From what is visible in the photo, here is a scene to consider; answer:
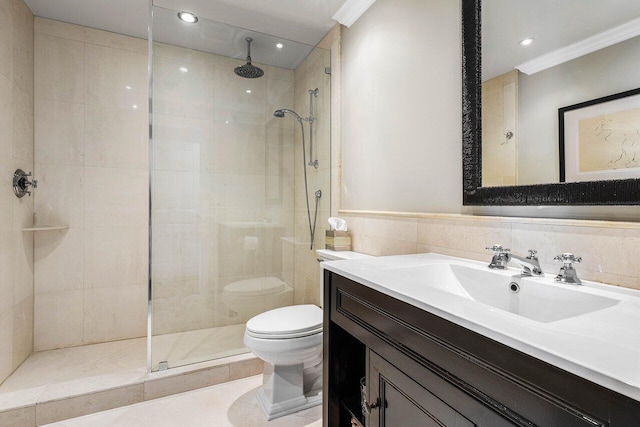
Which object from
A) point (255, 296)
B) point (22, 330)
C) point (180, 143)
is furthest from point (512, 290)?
point (22, 330)

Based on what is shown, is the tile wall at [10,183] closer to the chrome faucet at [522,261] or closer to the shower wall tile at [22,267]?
the shower wall tile at [22,267]

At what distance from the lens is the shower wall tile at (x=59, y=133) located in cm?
223

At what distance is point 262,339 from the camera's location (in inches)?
61.6

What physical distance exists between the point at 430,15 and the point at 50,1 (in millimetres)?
2392

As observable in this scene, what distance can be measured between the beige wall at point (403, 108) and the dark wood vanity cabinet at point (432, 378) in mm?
707

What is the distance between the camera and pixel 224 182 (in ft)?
6.93

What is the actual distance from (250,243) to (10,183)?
146 centimetres

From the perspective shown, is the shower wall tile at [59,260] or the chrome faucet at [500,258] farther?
the shower wall tile at [59,260]

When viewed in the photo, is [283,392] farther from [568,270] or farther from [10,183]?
[10,183]

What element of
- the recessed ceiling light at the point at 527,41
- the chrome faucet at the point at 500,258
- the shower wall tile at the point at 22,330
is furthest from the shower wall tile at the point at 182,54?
the chrome faucet at the point at 500,258

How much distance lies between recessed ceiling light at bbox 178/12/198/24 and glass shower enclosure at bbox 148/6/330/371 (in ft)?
0.13

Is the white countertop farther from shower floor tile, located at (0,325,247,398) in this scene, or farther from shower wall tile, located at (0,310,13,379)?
shower wall tile, located at (0,310,13,379)

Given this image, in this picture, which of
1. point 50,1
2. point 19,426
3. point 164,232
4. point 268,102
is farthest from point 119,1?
point 19,426

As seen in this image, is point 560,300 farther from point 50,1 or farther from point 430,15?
point 50,1
